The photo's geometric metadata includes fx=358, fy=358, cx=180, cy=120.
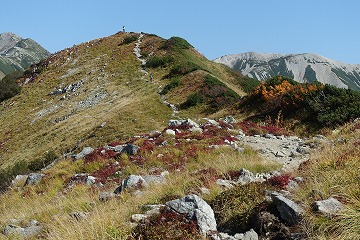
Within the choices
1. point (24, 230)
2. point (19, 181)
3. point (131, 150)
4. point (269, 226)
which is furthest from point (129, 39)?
point (269, 226)

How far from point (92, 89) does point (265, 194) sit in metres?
45.9

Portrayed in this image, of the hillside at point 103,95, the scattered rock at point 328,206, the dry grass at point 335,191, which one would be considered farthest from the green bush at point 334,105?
the scattered rock at point 328,206

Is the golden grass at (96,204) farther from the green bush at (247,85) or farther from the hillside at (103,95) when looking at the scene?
the green bush at (247,85)

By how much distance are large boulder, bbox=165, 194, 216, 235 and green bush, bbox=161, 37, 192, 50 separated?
177 feet

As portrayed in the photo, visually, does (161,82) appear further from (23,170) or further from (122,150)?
(122,150)

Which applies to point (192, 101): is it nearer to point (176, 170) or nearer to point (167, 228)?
point (176, 170)

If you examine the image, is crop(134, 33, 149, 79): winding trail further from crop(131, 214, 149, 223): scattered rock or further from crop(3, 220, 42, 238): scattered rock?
crop(131, 214, 149, 223): scattered rock

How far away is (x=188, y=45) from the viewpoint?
210 ft

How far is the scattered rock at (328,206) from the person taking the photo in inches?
215

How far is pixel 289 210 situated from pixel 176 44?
57276 mm

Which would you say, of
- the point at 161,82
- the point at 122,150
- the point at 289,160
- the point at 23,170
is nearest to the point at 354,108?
the point at 289,160

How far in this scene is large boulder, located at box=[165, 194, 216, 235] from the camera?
240 inches

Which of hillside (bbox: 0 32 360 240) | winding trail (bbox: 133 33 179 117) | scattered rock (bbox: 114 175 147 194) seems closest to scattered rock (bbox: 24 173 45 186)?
hillside (bbox: 0 32 360 240)

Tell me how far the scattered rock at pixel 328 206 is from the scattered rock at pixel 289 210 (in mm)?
261
